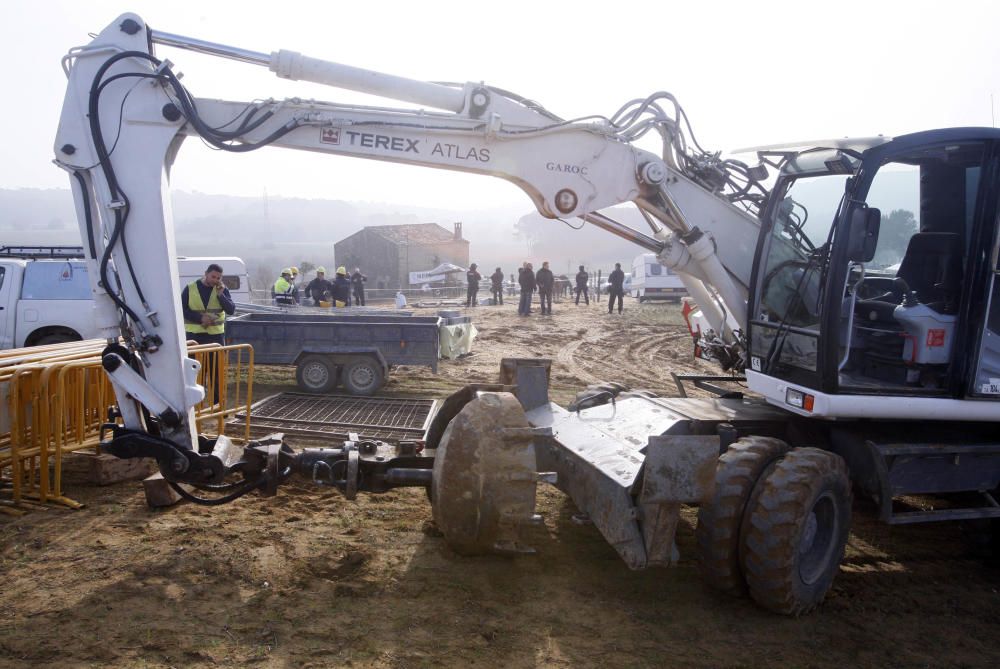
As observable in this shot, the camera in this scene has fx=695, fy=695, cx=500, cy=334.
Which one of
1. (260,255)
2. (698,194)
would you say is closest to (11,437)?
(698,194)

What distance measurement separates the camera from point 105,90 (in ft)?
15.3

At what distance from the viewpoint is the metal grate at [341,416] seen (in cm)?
830

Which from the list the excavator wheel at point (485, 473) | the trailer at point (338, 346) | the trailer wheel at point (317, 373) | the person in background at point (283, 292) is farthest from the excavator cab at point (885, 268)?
the person in background at point (283, 292)

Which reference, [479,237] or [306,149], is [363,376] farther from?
[479,237]

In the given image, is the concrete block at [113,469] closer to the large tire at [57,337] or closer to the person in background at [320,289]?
the large tire at [57,337]

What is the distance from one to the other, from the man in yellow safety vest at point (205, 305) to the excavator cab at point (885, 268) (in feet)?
21.3

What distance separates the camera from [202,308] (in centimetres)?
873

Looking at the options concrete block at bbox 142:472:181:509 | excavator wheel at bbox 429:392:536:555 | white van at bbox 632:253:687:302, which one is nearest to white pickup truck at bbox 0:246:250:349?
concrete block at bbox 142:472:181:509

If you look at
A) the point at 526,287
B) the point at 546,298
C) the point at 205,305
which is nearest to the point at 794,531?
the point at 205,305

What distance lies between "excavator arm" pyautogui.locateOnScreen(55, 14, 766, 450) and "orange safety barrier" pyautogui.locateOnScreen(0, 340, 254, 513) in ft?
4.60

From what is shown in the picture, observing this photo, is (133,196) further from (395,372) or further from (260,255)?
(260,255)

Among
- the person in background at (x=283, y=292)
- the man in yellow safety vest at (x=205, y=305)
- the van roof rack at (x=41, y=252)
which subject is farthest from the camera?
the person in background at (x=283, y=292)

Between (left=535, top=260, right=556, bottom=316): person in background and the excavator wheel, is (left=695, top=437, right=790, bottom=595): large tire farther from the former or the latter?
(left=535, top=260, right=556, bottom=316): person in background

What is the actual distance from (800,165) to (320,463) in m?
4.19
